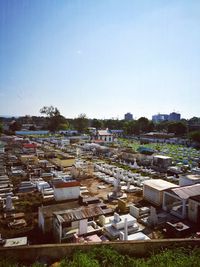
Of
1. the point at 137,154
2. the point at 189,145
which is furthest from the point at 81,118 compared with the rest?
the point at 137,154

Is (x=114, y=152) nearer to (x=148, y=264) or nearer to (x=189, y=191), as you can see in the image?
(x=189, y=191)

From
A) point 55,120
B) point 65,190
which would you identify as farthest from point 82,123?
point 65,190

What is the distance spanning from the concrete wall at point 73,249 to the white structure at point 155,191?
8738 mm

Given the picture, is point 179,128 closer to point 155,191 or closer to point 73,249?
point 155,191

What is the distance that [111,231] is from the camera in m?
13.3

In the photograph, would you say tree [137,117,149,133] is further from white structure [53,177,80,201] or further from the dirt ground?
white structure [53,177,80,201]

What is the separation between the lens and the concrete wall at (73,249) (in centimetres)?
919

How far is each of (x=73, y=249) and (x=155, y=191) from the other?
11181 mm

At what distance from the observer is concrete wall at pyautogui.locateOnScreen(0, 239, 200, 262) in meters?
9.19

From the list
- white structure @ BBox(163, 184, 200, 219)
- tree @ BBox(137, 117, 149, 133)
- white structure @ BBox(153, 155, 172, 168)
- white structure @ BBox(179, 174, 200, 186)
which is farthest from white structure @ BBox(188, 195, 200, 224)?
tree @ BBox(137, 117, 149, 133)

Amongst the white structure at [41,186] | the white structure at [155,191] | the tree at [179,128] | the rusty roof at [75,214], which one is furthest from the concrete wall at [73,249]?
the tree at [179,128]

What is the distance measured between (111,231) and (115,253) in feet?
13.8

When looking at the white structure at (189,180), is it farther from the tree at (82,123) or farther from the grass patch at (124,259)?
the tree at (82,123)

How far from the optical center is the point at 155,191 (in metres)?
18.8
